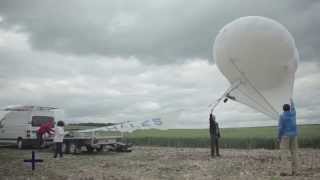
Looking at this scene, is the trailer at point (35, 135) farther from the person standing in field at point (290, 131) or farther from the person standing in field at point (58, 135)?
the person standing in field at point (290, 131)

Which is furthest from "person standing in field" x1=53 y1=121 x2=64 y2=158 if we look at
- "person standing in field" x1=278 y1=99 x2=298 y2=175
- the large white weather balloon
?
"person standing in field" x1=278 y1=99 x2=298 y2=175

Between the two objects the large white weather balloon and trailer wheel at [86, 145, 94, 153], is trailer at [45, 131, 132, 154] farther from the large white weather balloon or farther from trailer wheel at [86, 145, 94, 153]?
the large white weather balloon

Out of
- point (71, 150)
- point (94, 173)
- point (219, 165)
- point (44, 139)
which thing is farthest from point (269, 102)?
point (44, 139)

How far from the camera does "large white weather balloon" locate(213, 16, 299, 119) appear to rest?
709 inches

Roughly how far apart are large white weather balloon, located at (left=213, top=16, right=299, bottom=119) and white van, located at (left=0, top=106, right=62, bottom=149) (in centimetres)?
1227

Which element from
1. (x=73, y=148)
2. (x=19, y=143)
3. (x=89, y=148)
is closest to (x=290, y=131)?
(x=89, y=148)

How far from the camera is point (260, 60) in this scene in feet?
59.5

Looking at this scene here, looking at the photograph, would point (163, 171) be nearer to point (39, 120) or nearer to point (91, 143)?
point (91, 143)

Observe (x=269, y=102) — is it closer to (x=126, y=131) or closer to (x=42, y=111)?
(x=126, y=131)

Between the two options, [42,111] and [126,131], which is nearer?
[126,131]

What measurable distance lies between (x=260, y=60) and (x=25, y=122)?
14878 millimetres

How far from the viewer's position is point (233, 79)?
1966 centimetres

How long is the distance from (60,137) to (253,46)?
935cm

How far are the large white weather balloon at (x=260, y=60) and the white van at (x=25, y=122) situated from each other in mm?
12269
